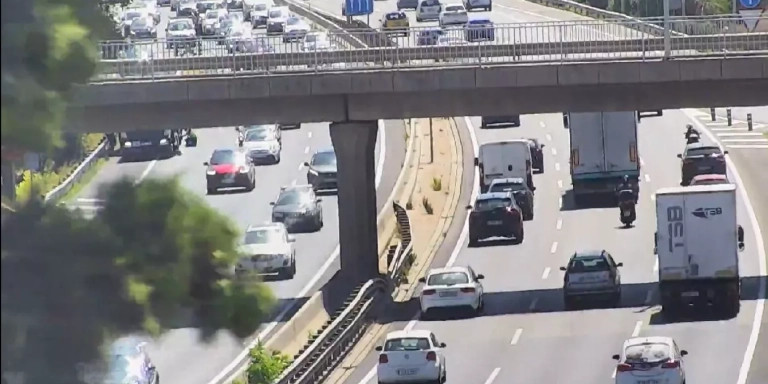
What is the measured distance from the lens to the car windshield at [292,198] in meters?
53.8

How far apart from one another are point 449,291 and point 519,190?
14.7 m

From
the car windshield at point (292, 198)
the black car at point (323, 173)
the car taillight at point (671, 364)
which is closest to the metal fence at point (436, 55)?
the car windshield at point (292, 198)

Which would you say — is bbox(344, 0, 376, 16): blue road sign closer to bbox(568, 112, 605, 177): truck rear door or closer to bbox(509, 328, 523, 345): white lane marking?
bbox(568, 112, 605, 177): truck rear door

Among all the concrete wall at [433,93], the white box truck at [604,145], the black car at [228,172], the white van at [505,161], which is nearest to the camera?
the concrete wall at [433,93]

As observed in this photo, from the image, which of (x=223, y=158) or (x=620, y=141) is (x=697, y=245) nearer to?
(x=620, y=141)

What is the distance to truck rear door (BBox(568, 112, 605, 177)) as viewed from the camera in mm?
56000

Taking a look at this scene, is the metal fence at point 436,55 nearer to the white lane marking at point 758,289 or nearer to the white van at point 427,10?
the white lane marking at point 758,289

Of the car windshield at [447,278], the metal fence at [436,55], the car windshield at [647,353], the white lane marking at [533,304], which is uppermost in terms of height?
the metal fence at [436,55]

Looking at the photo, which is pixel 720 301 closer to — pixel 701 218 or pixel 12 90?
pixel 701 218

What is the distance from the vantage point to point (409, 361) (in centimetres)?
3378

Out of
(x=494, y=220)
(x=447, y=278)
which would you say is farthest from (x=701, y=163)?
(x=447, y=278)

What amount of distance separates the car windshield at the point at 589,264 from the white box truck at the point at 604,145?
13.9m

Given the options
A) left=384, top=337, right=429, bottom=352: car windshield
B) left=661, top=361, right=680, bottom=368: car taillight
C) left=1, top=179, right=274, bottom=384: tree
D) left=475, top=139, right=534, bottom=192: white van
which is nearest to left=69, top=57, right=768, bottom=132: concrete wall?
left=384, top=337, right=429, bottom=352: car windshield

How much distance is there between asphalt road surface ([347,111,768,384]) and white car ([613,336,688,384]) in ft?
8.02
